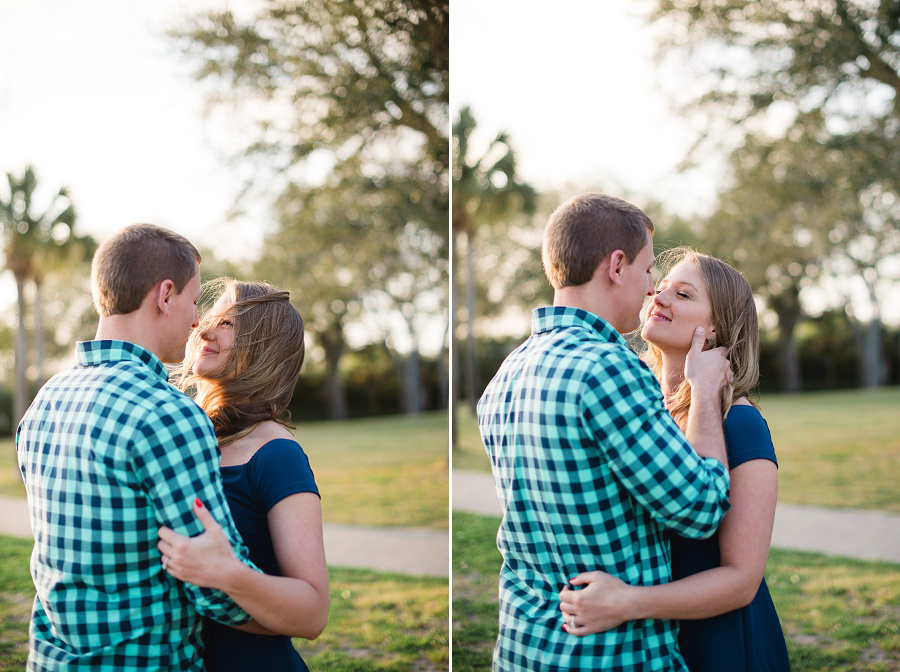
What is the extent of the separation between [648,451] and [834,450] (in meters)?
10.3

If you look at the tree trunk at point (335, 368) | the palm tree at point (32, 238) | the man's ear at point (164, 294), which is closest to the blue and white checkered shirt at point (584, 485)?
the man's ear at point (164, 294)

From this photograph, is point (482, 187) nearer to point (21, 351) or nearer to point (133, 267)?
point (21, 351)

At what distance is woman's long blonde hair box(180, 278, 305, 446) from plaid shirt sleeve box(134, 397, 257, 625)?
218 mm

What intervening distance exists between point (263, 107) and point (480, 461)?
428cm

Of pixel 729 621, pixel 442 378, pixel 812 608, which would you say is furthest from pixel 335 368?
pixel 729 621

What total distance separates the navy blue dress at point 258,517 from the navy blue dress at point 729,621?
68 cm

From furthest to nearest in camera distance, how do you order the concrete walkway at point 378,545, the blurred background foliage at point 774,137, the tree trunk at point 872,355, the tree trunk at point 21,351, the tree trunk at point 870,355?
the tree trunk at point 870,355, the tree trunk at point 872,355, the tree trunk at point 21,351, the blurred background foliage at point 774,137, the concrete walkway at point 378,545

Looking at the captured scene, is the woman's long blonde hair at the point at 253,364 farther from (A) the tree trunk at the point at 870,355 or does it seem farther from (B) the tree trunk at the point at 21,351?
(A) the tree trunk at the point at 870,355

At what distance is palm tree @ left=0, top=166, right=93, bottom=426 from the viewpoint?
6.76 m

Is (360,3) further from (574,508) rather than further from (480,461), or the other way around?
(574,508)

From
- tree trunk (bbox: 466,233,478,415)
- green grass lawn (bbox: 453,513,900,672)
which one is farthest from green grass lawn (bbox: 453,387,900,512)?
green grass lawn (bbox: 453,513,900,672)

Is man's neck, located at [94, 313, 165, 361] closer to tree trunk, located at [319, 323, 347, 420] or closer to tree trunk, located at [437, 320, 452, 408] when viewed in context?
tree trunk, located at [437, 320, 452, 408]

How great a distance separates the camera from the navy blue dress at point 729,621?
1397 millimetres

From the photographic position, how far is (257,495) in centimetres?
141
